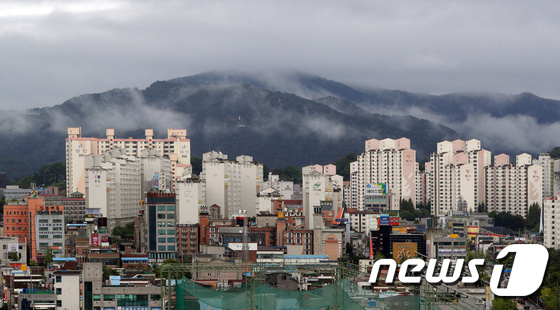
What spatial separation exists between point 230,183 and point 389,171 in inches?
390

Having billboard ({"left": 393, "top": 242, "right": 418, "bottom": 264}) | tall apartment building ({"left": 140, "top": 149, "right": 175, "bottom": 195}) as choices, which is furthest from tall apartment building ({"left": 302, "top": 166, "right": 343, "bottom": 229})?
tall apartment building ({"left": 140, "top": 149, "right": 175, "bottom": 195})

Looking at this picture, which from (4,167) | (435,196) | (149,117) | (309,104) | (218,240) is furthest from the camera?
(309,104)

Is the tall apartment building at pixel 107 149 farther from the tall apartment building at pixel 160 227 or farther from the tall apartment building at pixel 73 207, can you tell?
the tall apartment building at pixel 160 227

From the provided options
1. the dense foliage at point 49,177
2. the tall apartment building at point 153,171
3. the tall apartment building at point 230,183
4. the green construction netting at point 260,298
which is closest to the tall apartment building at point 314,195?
the tall apartment building at point 230,183

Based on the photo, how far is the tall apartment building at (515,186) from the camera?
36.3m

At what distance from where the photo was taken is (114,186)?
28375mm

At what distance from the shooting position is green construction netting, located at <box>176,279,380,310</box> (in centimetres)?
1099

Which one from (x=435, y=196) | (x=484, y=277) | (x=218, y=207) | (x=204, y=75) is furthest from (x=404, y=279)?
(x=204, y=75)

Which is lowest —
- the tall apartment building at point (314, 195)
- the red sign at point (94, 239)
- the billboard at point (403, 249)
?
the billboard at point (403, 249)

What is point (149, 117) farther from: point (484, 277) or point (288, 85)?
point (484, 277)

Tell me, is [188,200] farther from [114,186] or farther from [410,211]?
[410,211]

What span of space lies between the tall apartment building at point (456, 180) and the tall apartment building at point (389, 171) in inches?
33.3

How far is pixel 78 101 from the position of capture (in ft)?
216

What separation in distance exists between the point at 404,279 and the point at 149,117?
191ft
